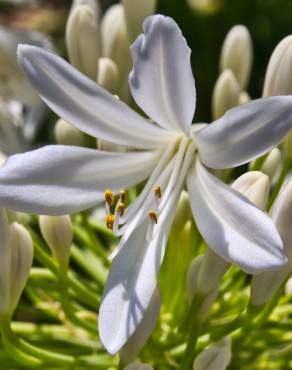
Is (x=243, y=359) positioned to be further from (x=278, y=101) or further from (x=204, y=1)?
(x=204, y=1)

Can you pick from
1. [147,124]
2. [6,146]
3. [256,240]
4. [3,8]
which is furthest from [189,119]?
[3,8]

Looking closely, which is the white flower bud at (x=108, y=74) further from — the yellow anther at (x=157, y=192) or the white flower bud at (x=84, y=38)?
the yellow anther at (x=157, y=192)

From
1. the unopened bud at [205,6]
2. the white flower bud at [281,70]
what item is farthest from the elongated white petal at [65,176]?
the unopened bud at [205,6]

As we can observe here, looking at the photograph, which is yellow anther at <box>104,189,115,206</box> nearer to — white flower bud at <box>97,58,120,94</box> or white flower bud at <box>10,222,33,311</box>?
white flower bud at <box>10,222,33,311</box>

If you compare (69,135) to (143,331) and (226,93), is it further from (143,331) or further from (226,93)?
(143,331)

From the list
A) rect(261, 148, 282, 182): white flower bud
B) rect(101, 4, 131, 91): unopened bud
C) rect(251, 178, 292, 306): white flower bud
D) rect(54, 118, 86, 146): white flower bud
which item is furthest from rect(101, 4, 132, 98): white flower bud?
rect(251, 178, 292, 306): white flower bud

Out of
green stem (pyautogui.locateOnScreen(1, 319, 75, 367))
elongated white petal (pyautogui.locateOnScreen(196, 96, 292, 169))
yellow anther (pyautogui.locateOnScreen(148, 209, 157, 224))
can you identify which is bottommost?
green stem (pyautogui.locateOnScreen(1, 319, 75, 367))

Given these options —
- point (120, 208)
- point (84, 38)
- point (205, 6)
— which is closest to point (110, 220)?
point (120, 208)

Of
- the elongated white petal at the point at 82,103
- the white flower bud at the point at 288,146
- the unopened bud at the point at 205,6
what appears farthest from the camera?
the unopened bud at the point at 205,6
